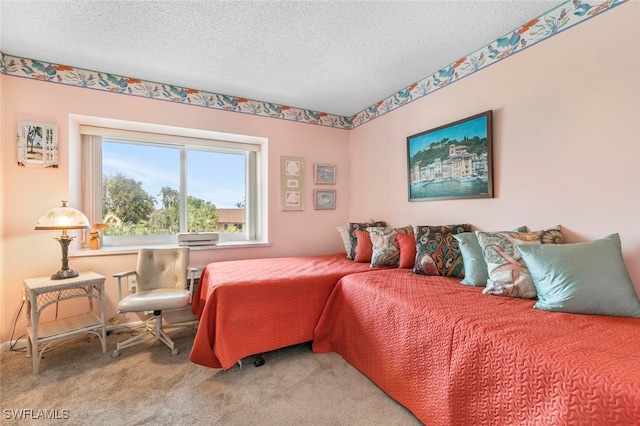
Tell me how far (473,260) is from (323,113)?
8.48 feet

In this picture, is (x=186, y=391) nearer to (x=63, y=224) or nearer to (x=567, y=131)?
(x=63, y=224)

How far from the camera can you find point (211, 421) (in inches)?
60.2

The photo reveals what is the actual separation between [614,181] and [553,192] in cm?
30

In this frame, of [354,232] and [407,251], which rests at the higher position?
[354,232]

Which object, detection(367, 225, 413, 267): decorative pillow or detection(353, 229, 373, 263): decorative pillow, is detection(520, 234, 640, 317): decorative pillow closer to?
detection(367, 225, 413, 267): decorative pillow

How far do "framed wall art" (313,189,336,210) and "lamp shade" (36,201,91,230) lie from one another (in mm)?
2340

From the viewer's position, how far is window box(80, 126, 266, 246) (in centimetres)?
291

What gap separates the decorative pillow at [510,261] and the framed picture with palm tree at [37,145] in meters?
3.56

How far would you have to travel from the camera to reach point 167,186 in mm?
3223

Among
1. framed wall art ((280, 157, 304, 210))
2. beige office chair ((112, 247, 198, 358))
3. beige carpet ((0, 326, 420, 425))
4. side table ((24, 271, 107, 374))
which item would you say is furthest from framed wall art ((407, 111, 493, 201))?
side table ((24, 271, 107, 374))

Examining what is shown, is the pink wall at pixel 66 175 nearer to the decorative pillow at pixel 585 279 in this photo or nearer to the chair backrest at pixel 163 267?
the chair backrest at pixel 163 267

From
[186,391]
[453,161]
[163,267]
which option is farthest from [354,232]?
[186,391]

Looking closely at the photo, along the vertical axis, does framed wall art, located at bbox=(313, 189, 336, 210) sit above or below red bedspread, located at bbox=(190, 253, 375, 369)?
above

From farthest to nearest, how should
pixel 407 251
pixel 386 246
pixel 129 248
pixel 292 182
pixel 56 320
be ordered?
pixel 292 182
pixel 129 248
pixel 386 246
pixel 407 251
pixel 56 320
